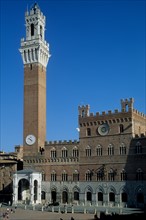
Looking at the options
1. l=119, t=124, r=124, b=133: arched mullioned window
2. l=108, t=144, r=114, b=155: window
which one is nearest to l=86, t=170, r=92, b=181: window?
l=108, t=144, r=114, b=155: window

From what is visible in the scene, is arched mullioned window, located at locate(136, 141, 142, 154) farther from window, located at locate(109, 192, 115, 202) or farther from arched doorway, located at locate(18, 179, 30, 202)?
arched doorway, located at locate(18, 179, 30, 202)

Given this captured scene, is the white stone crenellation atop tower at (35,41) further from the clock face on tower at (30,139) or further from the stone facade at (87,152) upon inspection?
the clock face on tower at (30,139)

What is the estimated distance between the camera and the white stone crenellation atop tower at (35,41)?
69062mm

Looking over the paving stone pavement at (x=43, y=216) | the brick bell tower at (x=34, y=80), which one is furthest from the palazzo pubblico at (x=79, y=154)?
the paving stone pavement at (x=43, y=216)

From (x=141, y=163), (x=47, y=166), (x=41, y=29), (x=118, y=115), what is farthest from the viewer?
(x=41, y=29)

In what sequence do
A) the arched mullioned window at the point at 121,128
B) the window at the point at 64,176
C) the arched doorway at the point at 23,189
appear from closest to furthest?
the arched mullioned window at the point at 121,128, the window at the point at 64,176, the arched doorway at the point at 23,189

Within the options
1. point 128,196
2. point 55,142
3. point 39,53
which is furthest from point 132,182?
point 39,53

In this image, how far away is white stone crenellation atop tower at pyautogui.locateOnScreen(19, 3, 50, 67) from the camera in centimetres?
6906

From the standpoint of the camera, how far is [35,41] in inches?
2731

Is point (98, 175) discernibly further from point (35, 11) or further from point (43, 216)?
point (35, 11)

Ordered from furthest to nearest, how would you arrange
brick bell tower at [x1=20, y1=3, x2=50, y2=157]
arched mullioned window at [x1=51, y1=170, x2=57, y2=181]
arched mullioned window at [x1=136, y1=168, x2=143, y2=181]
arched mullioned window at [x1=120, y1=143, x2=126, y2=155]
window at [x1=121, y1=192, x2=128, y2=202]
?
brick bell tower at [x1=20, y1=3, x2=50, y2=157], arched mullioned window at [x1=51, y1=170, x2=57, y2=181], arched mullioned window at [x1=120, y1=143, x2=126, y2=155], window at [x1=121, y1=192, x2=128, y2=202], arched mullioned window at [x1=136, y1=168, x2=143, y2=181]

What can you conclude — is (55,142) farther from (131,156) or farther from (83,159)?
(131,156)

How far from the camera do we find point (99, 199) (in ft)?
193

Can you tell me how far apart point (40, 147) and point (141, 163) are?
1927 centimetres
